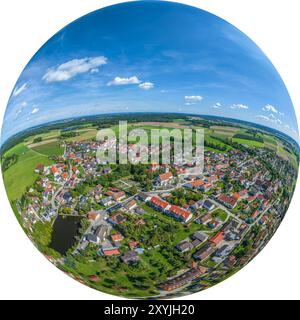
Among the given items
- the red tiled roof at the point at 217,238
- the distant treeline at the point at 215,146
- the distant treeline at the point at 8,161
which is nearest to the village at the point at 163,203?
the red tiled roof at the point at 217,238

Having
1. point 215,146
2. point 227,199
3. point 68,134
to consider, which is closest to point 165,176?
point 215,146

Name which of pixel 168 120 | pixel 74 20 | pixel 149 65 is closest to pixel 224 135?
pixel 168 120

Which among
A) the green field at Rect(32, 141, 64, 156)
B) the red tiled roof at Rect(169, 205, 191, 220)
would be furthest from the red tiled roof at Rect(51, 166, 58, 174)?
the red tiled roof at Rect(169, 205, 191, 220)

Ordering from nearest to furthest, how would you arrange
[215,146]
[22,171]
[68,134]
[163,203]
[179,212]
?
[163,203] < [179,212] < [215,146] < [68,134] < [22,171]

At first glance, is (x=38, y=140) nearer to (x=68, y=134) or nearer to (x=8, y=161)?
(x=68, y=134)

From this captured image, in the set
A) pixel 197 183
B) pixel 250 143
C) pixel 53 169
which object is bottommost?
pixel 197 183

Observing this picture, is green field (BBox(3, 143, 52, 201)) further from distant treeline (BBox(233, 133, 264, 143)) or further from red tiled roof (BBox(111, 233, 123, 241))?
distant treeline (BBox(233, 133, 264, 143))
